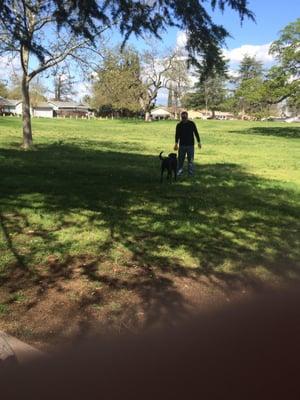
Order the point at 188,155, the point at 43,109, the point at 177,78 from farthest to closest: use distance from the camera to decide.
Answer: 1. the point at 43,109
2. the point at 177,78
3. the point at 188,155

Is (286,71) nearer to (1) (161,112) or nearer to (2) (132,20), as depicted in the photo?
(2) (132,20)

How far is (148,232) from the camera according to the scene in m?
8.38

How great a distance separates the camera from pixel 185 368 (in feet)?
14.0

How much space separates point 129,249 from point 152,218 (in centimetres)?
207

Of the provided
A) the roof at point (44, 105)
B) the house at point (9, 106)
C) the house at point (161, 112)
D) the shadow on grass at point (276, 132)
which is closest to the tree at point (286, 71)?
the shadow on grass at point (276, 132)

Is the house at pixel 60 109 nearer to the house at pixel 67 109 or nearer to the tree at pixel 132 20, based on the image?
the house at pixel 67 109

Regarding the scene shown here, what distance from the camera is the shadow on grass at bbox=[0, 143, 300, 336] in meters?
6.17

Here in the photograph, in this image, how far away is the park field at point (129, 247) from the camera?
5.30 meters

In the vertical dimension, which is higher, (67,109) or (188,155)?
(188,155)

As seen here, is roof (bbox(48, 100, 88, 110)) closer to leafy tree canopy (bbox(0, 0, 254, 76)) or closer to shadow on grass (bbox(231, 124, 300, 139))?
shadow on grass (bbox(231, 124, 300, 139))

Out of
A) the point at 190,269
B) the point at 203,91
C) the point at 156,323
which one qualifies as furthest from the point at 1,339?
the point at 203,91

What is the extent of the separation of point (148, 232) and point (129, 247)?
959mm

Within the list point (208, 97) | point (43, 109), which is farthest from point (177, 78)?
point (43, 109)

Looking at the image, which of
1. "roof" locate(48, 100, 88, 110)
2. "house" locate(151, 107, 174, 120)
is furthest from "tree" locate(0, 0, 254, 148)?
"house" locate(151, 107, 174, 120)
